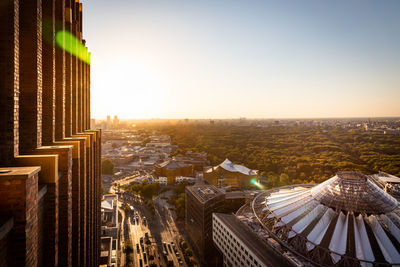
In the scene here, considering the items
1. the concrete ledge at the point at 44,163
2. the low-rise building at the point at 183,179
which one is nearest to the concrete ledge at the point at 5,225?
the concrete ledge at the point at 44,163

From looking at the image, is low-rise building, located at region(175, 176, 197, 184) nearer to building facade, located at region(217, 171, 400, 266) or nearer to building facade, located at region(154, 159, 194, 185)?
building facade, located at region(154, 159, 194, 185)

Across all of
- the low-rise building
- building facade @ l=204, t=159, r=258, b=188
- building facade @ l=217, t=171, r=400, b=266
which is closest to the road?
building facade @ l=217, t=171, r=400, b=266

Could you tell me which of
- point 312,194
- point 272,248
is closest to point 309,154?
point 312,194

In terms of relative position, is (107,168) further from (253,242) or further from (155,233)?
(253,242)

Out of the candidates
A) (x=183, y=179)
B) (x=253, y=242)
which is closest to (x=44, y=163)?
(x=253, y=242)

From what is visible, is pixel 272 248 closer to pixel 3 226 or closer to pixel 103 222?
pixel 3 226

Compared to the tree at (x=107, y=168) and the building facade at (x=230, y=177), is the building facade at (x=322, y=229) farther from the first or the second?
the tree at (x=107, y=168)
